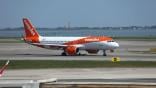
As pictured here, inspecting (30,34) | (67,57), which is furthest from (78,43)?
(30,34)

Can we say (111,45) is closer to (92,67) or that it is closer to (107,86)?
(92,67)

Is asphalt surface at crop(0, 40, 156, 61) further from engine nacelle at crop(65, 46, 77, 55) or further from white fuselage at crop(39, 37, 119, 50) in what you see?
engine nacelle at crop(65, 46, 77, 55)

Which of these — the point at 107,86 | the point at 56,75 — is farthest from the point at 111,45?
the point at 107,86

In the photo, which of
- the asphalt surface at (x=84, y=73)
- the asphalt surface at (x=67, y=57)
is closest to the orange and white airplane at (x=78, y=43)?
the asphalt surface at (x=67, y=57)

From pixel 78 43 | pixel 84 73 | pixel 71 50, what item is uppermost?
pixel 84 73

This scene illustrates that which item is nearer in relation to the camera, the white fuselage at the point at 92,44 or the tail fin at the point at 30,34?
the white fuselage at the point at 92,44

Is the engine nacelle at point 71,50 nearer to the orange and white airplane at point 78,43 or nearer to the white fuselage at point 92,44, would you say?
the orange and white airplane at point 78,43

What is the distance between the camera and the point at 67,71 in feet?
172

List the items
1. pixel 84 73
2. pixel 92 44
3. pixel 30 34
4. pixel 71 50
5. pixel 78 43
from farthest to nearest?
pixel 30 34, pixel 78 43, pixel 92 44, pixel 71 50, pixel 84 73

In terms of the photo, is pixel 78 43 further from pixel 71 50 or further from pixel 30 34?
pixel 30 34

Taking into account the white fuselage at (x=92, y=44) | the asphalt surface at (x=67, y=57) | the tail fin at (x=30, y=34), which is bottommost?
the asphalt surface at (x=67, y=57)

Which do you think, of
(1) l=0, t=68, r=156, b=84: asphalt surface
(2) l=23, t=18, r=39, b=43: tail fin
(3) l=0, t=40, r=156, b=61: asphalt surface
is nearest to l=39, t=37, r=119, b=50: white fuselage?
(3) l=0, t=40, r=156, b=61: asphalt surface

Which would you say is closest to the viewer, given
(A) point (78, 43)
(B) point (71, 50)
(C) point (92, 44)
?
(B) point (71, 50)

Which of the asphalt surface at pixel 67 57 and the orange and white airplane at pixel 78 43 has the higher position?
the orange and white airplane at pixel 78 43
